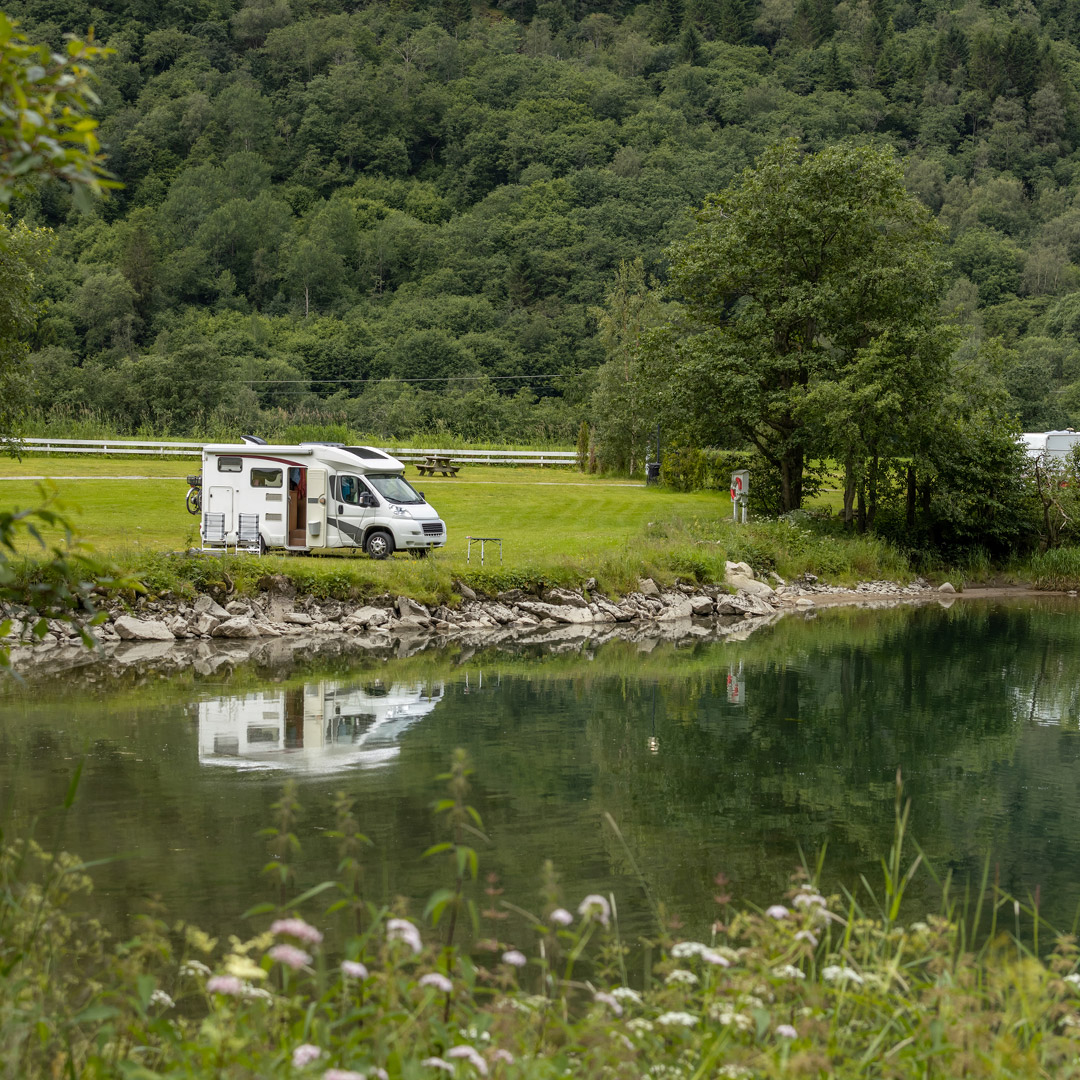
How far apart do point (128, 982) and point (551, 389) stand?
88373 mm

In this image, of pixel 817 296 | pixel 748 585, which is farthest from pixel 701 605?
pixel 817 296

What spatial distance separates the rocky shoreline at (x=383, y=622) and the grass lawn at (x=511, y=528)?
542 millimetres

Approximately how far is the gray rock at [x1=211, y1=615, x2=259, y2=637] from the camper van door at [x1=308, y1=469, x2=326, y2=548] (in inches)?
204

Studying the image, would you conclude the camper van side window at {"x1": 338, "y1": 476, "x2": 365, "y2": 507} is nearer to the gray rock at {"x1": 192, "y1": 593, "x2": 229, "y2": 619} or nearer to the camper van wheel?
the camper van wheel

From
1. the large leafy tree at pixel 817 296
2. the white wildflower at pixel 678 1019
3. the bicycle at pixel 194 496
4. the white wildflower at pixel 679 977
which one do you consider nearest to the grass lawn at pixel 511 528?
the bicycle at pixel 194 496

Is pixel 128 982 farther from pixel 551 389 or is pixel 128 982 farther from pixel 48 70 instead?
pixel 551 389

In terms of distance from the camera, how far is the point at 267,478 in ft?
94.3

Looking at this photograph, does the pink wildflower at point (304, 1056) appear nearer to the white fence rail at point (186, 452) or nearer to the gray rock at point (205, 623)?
the gray rock at point (205, 623)

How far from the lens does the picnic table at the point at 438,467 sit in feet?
157

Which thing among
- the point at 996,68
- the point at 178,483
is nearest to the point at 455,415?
the point at 178,483

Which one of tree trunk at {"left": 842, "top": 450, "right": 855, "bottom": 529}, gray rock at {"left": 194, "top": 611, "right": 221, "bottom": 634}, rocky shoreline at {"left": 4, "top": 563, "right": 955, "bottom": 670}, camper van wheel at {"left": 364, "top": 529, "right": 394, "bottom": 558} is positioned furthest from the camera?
tree trunk at {"left": 842, "top": 450, "right": 855, "bottom": 529}

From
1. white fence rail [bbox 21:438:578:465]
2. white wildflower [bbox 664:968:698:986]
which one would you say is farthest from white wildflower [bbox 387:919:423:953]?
white fence rail [bbox 21:438:578:465]

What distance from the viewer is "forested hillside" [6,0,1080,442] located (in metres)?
86.7

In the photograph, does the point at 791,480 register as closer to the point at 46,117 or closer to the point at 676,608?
the point at 676,608
